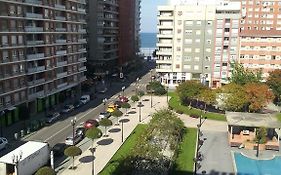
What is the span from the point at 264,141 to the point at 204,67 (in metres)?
44.1

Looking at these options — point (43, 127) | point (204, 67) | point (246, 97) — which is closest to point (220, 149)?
point (246, 97)

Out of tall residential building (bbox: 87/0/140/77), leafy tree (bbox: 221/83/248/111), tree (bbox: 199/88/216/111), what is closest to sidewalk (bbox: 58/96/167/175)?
tree (bbox: 199/88/216/111)

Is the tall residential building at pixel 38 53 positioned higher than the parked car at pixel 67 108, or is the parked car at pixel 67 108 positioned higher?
the tall residential building at pixel 38 53

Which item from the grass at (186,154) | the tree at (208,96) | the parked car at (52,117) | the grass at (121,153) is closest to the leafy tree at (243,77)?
the tree at (208,96)

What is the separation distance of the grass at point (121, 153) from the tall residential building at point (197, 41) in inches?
1532

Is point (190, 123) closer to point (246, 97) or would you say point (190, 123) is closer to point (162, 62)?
point (246, 97)

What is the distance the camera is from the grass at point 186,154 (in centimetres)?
3684

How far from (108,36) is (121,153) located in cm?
6560

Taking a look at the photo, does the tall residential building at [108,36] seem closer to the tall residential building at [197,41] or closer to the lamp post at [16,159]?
the tall residential building at [197,41]

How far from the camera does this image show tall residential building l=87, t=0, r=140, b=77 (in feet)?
321

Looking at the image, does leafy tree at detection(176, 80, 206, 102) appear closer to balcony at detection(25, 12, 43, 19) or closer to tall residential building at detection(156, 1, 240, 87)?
tall residential building at detection(156, 1, 240, 87)

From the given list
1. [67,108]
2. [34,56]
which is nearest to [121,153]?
[67,108]

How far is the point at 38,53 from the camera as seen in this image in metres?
59.4

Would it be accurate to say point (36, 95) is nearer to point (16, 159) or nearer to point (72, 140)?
point (72, 140)
